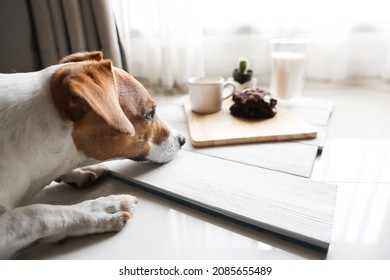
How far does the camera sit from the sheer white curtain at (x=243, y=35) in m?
1.45

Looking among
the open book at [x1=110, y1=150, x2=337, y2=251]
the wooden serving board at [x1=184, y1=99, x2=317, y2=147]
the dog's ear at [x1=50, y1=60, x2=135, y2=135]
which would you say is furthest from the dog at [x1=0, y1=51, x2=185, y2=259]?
the wooden serving board at [x1=184, y1=99, x2=317, y2=147]

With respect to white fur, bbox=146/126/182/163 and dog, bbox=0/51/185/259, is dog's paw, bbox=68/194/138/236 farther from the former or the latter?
white fur, bbox=146/126/182/163

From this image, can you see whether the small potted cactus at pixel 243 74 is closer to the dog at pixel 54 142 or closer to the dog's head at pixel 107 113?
the dog's head at pixel 107 113

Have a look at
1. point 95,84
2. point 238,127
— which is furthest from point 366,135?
point 95,84

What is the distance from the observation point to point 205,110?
1194 mm

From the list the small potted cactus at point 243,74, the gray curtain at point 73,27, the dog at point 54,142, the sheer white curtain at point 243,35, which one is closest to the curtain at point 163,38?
the sheer white curtain at point 243,35

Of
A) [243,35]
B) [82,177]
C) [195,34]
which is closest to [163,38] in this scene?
[195,34]

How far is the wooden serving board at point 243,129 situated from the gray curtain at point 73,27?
706 mm

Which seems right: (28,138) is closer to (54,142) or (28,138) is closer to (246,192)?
(54,142)

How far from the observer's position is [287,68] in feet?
4.15

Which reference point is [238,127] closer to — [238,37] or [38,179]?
[38,179]

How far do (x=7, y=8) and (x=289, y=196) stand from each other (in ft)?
5.80
